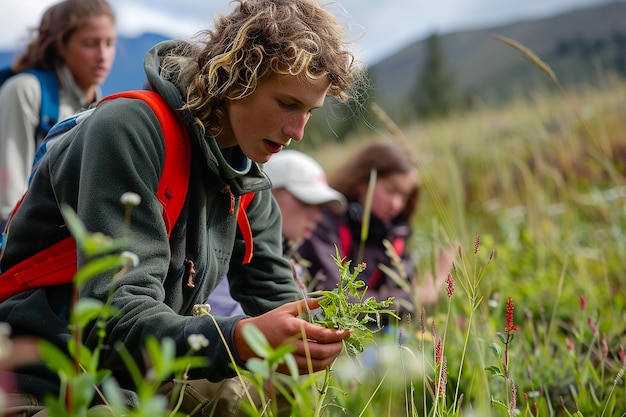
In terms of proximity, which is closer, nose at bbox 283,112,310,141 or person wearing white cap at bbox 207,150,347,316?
nose at bbox 283,112,310,141

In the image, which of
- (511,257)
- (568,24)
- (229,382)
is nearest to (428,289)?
(511,257)

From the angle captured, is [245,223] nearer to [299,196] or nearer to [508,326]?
[508,326]

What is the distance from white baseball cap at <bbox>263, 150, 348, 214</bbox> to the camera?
3373 millimetres

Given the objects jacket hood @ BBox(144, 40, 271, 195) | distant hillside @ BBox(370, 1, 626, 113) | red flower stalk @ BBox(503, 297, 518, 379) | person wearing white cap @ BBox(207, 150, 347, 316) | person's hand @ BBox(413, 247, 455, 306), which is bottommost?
distant hillside @ BBox(370, 1, 626, 113)

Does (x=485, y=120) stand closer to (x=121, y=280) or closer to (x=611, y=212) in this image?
(x=611, y=212)

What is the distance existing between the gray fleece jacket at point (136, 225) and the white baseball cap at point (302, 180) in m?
1.46

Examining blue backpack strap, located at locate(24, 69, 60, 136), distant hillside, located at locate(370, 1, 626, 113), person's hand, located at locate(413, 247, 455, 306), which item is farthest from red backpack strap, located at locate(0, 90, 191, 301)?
distant hillside, located at locate(370, 1, 626, 113)

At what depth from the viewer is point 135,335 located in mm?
1301

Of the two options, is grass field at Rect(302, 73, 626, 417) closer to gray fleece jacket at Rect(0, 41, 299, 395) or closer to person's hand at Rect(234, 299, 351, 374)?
person's hand at Rect(234, 299, 351, 374)

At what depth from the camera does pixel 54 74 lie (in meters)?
3.14

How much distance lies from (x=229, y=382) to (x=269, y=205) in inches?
21.8

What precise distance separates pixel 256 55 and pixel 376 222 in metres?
2.39

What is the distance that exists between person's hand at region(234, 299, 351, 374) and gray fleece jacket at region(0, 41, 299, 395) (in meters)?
0.06

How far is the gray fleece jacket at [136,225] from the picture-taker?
1.32 m
